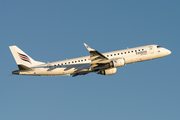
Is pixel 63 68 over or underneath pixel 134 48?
underneath

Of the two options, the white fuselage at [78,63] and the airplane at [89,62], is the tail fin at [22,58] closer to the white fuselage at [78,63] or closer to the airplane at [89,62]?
the airplane at [89,62]

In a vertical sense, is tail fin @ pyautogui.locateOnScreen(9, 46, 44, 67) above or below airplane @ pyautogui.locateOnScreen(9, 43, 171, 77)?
above

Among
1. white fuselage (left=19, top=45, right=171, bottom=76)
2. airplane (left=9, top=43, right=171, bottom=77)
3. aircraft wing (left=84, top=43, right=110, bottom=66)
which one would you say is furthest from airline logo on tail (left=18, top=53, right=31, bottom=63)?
aircraft wing (left=84, top=43, right=110, bottom=66)

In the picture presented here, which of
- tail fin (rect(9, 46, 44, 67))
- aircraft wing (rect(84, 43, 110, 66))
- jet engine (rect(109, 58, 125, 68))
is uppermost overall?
tail fin (rect(9, 46, 44, 67))

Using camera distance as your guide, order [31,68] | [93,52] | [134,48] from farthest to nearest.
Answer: [134,48] < [31,68] < [93,52]

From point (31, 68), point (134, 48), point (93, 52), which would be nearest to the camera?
point (93, 52)

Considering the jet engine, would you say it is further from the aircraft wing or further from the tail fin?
the tail fin

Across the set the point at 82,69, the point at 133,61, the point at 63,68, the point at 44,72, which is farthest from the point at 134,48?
the point at 44,72

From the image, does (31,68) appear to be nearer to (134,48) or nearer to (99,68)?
(99,68)

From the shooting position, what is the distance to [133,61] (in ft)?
197

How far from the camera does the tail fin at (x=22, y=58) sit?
60.0 m

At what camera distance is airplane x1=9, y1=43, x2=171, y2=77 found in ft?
184

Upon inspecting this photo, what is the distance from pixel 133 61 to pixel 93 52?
1212cm

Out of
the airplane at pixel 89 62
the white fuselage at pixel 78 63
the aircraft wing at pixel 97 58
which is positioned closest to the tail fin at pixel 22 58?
the airplane at pixel 89 62
